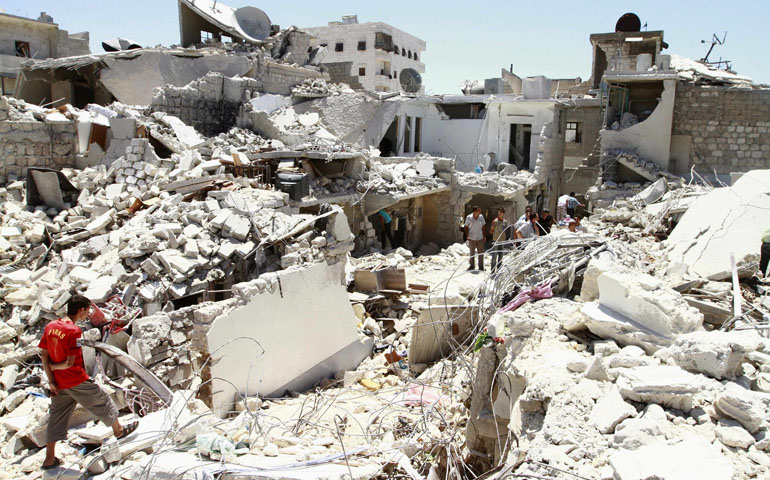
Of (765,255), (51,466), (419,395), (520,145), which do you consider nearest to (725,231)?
(765,255)

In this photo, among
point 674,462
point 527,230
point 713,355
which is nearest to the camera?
point 674,462

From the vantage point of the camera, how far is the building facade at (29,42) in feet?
78.4

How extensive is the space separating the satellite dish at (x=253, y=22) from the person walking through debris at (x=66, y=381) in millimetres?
18900

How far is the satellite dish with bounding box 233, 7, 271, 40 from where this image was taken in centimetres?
2120

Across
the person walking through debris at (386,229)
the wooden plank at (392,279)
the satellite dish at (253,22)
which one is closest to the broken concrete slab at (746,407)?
the wooden plank at (392,279)

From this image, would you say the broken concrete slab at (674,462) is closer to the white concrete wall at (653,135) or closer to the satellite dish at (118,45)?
the white concrete wall at (653,135)

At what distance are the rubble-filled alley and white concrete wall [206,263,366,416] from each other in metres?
0.04

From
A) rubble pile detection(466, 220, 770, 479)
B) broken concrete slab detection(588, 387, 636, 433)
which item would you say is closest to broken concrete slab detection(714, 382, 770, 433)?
rubble pile detection(466, 220, 770, 479)

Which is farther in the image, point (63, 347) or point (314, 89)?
point (314, 89)

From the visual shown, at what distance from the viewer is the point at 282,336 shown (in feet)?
23.9

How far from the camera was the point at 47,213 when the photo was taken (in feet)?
34.7

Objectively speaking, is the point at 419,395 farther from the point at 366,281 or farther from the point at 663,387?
the point at 366,281

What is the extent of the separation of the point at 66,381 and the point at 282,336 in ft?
10.3

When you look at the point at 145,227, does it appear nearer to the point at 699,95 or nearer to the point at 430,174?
the point at 430,174
